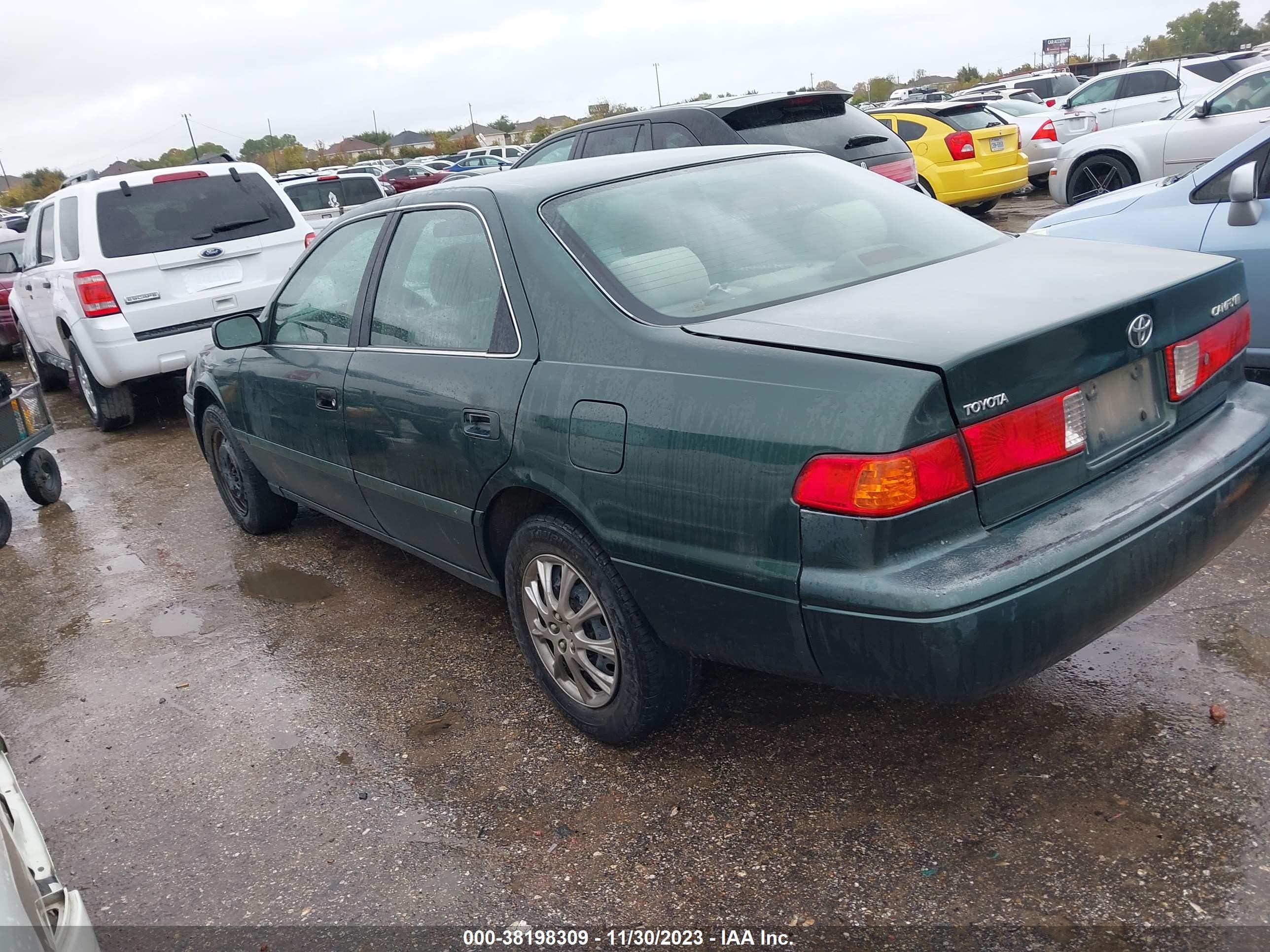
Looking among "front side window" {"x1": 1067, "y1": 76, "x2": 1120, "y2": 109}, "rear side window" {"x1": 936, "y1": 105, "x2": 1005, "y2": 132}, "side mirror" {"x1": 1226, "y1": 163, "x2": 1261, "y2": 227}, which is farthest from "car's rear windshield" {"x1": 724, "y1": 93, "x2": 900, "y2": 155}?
"front side window" {"x1": 1067, "y1": 76, "x2": 1120, "y2": 109}

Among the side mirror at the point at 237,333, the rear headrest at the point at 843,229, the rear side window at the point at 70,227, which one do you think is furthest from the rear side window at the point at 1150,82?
the side mirror at the point at 237,333

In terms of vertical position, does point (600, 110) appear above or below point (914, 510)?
above

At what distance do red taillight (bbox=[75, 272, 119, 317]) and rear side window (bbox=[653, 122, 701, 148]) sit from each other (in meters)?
4.03

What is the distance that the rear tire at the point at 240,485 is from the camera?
17.4 ft

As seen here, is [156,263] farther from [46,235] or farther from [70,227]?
[46,235]

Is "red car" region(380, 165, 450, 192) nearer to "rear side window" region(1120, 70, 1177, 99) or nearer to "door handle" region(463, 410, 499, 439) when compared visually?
"rear side window" region(1120, 70, 1177, 99)

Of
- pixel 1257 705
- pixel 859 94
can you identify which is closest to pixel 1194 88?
pixel 1257 705

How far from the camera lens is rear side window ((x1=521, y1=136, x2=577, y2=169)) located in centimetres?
842

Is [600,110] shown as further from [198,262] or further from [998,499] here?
[998,499]

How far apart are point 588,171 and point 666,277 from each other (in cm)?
69

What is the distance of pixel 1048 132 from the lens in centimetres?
1544

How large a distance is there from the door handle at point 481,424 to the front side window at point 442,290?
0.63 ft

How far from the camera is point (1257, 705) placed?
3.04m

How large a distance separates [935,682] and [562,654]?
4.13 feet
